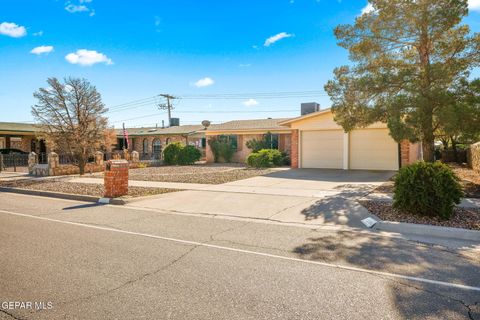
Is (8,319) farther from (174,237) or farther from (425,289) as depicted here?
(425,289)

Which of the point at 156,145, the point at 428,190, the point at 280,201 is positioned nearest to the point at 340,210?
the point at 280,201

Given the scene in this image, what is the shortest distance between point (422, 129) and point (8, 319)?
478 inches

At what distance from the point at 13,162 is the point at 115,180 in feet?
61.5

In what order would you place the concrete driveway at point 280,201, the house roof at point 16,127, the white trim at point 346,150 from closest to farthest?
the concrete driveway at point 280,201
the white trim at point 346,150
the house roof at point 16,127

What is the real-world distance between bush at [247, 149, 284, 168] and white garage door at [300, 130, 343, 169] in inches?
82.9

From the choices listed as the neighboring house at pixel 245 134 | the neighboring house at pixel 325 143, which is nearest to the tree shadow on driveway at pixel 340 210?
the neighboring house at pixel 325 143

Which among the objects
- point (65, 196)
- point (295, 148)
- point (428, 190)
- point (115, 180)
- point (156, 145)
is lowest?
point (65, 196)

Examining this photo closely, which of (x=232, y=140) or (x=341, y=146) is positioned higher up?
(x=232, y=140)

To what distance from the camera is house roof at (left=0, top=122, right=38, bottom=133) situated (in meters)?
27.6

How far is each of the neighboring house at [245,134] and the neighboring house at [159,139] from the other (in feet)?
11.0

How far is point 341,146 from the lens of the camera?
19.7 meters

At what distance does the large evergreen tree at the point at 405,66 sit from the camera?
10523 mm

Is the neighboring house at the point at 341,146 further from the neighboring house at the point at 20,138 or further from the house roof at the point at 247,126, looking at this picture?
the neighboring house at the point at 20,138

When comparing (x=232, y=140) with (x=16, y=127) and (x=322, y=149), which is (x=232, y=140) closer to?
(x=322, y=149)
